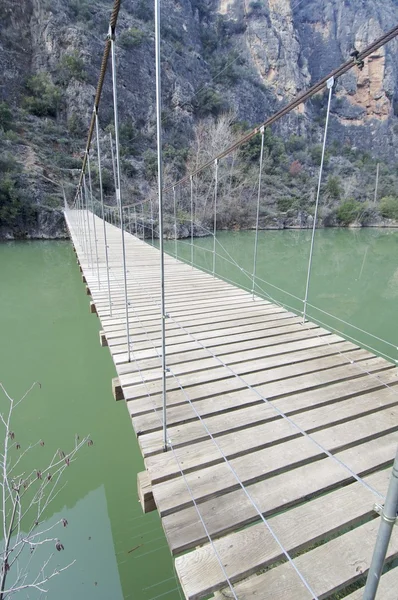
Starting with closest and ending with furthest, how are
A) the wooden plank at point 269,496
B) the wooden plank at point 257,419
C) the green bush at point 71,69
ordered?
the wooden plank at point 269,496 < the wooden plank at point 257,419 < the green bush at point 71,69

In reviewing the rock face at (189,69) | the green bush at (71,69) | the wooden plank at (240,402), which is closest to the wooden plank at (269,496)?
the wooden plank at (240,402)

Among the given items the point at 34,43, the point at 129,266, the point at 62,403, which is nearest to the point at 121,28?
the point at 34,43

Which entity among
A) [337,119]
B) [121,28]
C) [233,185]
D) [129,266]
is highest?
[121,28]

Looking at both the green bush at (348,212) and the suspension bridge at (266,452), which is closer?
the suspension bridge at (266,452)

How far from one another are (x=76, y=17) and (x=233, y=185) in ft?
34.6

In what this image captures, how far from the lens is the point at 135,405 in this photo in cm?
123

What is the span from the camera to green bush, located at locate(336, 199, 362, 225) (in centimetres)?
1501

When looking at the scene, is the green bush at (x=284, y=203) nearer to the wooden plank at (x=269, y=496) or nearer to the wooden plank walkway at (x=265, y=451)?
the wooden plank walkway at (x=265, y=451)

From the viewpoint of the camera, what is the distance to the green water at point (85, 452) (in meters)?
1.32

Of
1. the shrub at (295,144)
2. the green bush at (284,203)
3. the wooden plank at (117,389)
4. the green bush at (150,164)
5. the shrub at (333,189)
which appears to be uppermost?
the shrub at (295,144)

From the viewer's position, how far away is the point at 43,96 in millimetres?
12664

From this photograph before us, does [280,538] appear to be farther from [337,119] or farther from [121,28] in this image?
[337,119]

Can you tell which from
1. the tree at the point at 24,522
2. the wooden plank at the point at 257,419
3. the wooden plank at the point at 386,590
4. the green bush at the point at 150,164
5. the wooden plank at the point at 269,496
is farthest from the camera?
the green bush at the point at 150,164

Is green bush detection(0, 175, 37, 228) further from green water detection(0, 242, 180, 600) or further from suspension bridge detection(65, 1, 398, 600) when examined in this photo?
suspension bridge detection(65, 1, 398, 600)
